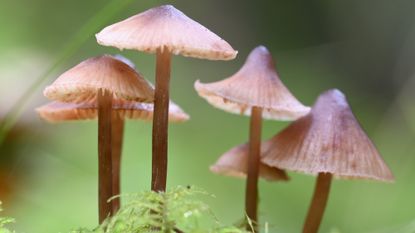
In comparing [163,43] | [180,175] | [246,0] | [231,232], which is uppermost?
[246,0]

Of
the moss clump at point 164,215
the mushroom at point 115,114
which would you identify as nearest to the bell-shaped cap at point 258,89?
the mushroom at point 115,114

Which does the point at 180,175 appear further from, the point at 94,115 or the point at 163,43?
the point at 163,43

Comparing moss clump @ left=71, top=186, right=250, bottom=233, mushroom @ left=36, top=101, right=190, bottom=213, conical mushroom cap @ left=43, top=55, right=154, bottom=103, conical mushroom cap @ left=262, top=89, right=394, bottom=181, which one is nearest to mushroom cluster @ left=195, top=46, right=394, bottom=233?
conical mushroom cap @ left=262, top=89, right=394, bottom=181

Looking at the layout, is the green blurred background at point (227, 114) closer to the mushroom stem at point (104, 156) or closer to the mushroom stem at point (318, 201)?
the mushroom stem at point (318, 201)

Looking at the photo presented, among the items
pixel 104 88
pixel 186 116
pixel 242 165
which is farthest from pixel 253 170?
pixel 104 88

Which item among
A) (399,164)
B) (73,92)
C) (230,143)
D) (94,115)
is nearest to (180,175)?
(230,143)

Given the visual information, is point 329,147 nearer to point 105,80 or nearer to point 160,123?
point 160,123

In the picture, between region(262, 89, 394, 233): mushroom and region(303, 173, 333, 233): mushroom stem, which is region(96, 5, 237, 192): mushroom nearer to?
region(262, 89, 394, 233): mushroom
